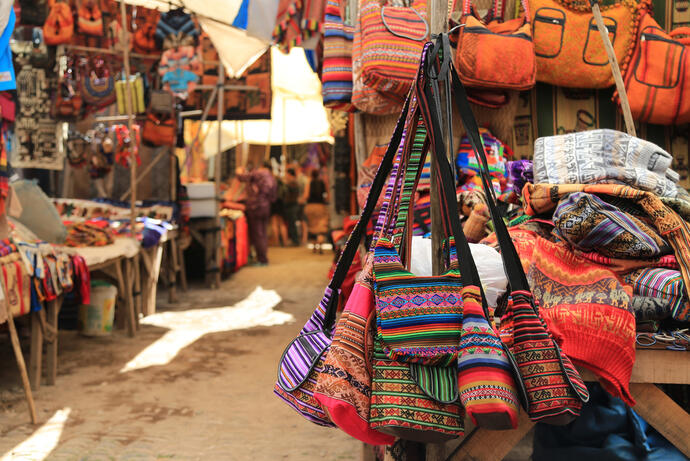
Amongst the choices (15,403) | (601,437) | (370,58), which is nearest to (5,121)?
(15,403)

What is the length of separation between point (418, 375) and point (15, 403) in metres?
3.43

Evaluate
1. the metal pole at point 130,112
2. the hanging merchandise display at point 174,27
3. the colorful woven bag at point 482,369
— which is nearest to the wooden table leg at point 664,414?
the colorful woven bag at point 482,369

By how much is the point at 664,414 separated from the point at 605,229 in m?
0.58

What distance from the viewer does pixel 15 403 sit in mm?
4031

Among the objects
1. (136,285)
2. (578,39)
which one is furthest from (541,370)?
(136,285)

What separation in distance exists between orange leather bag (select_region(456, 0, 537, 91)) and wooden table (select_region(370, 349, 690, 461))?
67.0 inches

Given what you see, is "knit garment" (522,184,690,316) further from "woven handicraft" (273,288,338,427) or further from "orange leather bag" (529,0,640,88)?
"orange leather bag" (529,0,640,88)

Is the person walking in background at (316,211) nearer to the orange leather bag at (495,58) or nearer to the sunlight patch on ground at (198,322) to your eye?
the sunlight patch on ground at (198,322)

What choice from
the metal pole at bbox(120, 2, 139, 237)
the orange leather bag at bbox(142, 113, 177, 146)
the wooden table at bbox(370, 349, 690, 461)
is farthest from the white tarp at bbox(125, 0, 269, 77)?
the wooden table at bbox(370, 349, 690, 461)

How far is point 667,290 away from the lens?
77.8 inches

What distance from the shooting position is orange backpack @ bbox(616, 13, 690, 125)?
3170 mm

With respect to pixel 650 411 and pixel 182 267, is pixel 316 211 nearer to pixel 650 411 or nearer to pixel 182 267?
pixel 182 267

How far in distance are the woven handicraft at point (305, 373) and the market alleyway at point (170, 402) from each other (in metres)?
1.72

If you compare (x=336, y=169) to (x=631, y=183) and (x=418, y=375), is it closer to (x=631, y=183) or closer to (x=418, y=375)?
(x=631, y=183)
